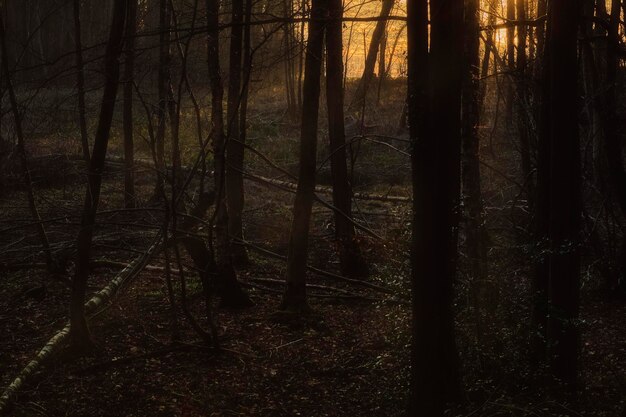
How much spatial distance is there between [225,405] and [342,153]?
5940 millimetres

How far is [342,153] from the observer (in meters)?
12.6

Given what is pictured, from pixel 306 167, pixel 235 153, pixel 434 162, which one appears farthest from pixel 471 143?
pixel 235 153

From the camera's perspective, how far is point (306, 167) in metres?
10.3

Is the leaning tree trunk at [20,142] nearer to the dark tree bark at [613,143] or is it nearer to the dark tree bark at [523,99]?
the dark tree bark at [523,99]

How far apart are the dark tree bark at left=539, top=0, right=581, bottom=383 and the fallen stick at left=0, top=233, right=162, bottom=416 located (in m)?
5.17

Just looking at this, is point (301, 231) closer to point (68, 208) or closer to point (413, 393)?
Answer: point (413, 393)

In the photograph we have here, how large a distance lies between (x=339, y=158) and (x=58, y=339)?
6030 mm

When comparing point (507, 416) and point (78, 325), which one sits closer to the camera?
point (507, 416)

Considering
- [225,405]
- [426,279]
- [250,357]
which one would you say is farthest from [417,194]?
[250,357]

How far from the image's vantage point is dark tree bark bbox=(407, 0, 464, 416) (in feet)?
19.3

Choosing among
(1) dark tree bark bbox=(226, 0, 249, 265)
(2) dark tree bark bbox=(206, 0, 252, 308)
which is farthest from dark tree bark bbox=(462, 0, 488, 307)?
(1) dark tree bark bbox=(226, 0, 249, 265)

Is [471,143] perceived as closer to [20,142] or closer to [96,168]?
[96,168]

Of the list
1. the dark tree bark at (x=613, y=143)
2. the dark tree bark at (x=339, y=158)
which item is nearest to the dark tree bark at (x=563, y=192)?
the dark tree bark at (x=613, y=143)

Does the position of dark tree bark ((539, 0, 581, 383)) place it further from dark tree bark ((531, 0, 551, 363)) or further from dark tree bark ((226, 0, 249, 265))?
dark tree bark ((226, 0, 249, 265))
